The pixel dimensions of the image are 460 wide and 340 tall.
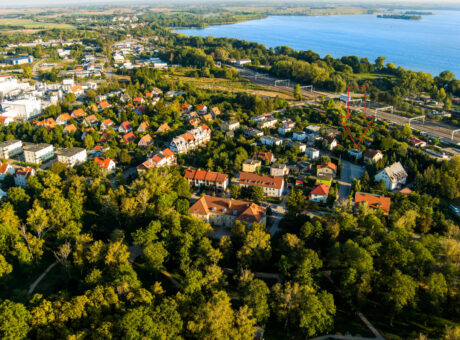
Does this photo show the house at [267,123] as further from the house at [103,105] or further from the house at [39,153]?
the house at [39,153]

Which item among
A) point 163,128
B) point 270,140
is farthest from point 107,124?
point 270,140

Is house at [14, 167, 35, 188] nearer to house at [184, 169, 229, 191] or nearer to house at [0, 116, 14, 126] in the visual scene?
house at [184, 169, 229, 191]

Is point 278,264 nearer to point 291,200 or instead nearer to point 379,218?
point 291,200

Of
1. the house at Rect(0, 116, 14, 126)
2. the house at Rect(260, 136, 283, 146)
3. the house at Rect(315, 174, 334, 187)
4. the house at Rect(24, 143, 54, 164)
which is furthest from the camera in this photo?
the house at Rect(0, 116, 14, 126)

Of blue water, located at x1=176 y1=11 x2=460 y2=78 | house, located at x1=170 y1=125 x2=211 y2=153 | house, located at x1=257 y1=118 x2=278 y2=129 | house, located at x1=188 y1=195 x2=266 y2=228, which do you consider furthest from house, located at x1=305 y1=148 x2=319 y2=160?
blue water, located at x1=176 y1=11 x2=460 y2=78

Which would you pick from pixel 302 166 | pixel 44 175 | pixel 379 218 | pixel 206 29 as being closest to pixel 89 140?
pixel 44 175

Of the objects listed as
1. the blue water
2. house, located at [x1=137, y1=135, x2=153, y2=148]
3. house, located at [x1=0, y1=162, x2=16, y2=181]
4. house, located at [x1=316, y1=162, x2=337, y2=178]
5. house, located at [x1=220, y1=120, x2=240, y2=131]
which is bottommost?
house, located at [x1=0, y1=162, x2=16, y2=181]
